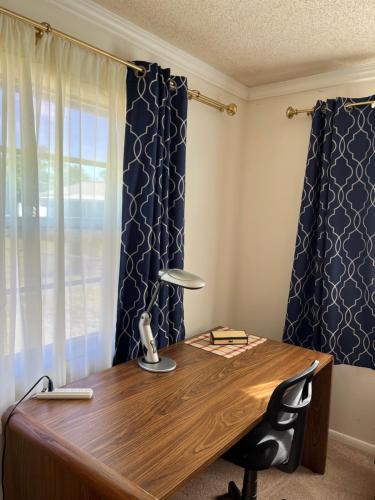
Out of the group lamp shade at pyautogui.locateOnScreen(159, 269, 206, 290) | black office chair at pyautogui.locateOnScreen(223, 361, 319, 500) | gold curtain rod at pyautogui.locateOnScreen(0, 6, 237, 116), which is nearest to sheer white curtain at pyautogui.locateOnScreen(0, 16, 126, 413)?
gold curtain rod at pyautogui.locateOnScreen(0, 6, 237, 116)

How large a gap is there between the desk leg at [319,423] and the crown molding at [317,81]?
170cm

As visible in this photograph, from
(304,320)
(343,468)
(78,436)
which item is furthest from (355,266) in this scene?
(78,436)

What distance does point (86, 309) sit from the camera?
1.74 metres

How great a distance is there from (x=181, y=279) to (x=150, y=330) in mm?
303

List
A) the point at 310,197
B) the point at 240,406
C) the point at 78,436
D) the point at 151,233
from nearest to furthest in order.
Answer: the point at 78,436 → the point at 240,406 → the point at 151,233 → the point at 310,197

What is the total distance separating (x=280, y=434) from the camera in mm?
Result: 1579

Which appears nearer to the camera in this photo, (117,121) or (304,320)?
(117,121)

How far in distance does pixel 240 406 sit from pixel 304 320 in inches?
45.2

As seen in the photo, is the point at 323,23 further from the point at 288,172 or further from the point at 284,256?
the point at 284,256

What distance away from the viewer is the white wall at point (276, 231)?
7.93ft

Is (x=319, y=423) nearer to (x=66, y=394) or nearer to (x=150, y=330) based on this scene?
(x=150, y=330)

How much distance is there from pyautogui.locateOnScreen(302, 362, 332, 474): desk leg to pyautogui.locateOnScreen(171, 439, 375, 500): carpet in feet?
0.24

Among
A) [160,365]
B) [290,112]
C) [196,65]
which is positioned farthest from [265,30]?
[160,365]

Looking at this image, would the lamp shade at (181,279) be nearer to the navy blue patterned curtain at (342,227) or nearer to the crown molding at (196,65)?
the navy blue patterned curtain at (342,227)
